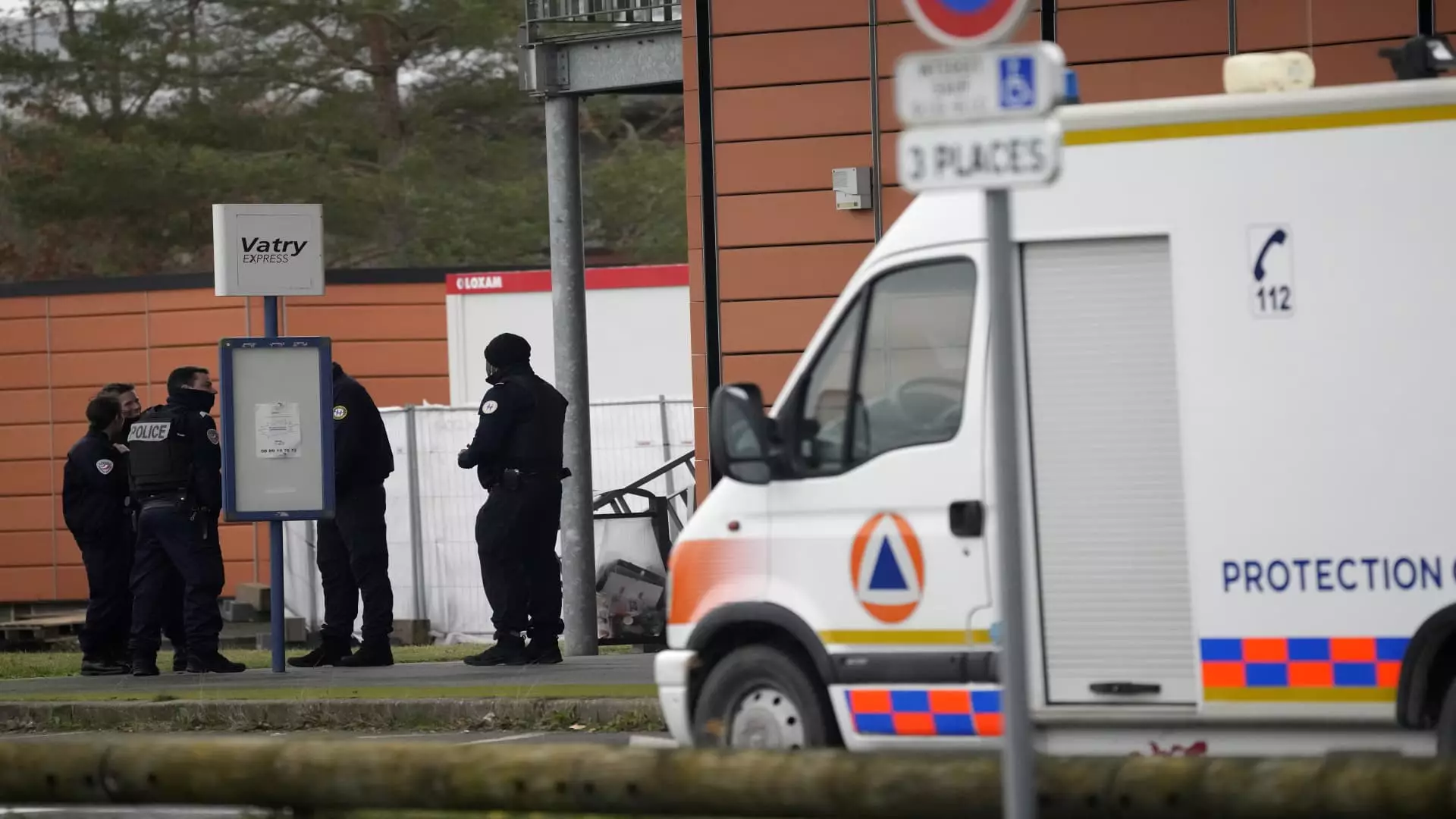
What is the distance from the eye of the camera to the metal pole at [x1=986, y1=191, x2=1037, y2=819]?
5109 mm

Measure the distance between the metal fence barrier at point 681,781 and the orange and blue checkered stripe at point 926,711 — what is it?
178 cm

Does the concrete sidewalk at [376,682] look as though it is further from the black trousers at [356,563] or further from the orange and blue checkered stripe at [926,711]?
the orange and blue checkered stripe at [926,711]

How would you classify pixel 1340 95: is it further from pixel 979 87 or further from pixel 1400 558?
pixel 979 87

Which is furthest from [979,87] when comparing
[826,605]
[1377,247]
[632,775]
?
[826,605]

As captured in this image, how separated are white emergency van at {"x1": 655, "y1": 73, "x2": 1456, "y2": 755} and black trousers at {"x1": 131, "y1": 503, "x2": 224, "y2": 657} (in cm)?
685

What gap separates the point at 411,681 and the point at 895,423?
5.60 meters

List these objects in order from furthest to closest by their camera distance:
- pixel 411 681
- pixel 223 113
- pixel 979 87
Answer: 1. pixel 223 113
2. pixel 411 681
3. pixel 979 87

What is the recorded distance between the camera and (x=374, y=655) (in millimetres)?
14453

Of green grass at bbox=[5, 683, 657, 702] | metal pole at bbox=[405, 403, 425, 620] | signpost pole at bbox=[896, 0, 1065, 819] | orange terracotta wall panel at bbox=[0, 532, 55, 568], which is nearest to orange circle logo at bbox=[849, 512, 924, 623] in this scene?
signpost pole at bbox=[896, 0, 1065, 819]

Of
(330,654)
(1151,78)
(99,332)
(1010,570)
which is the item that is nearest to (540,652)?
(330,654)

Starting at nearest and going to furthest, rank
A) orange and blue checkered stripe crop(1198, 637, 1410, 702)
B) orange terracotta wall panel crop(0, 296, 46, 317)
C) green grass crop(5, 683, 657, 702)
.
Answer: orange and blue checkered stripe crop(1198, 637, 1410, 702) → green grass crop(5, 683, 657, 702) → orange terracotta wall panel crop(0, 296, 46, 317)

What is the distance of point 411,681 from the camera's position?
508 inches

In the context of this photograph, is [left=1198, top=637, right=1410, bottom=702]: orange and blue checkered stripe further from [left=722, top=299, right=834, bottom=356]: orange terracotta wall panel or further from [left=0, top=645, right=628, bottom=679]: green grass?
[left=0, top=645, right=628, bottom=679]: green grass

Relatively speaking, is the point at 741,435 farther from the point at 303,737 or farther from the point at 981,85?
the point at 981,85
